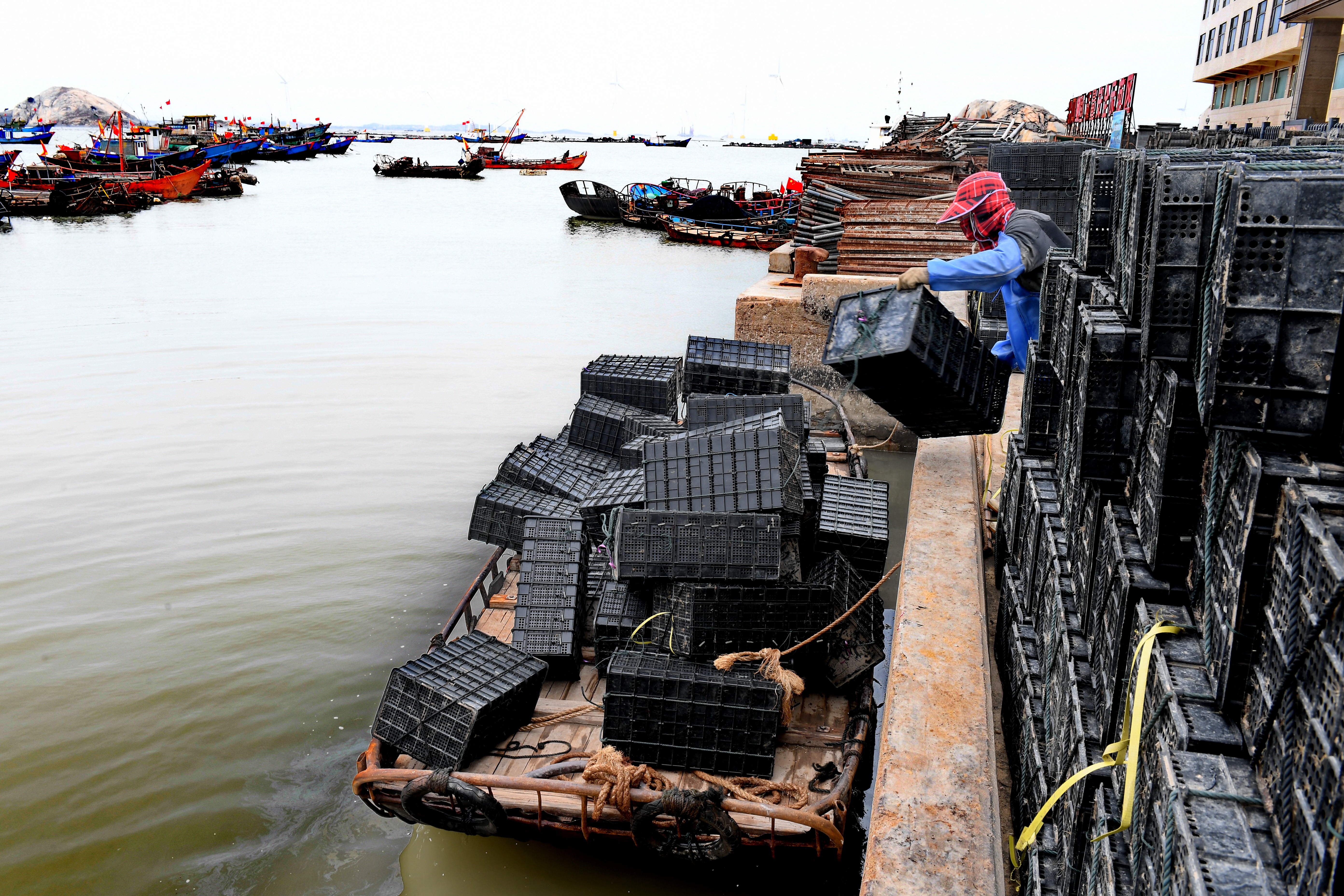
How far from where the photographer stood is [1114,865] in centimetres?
252

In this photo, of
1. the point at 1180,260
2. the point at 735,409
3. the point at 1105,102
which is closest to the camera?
the point at 1180,260

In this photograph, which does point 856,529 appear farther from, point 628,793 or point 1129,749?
point 1129,749

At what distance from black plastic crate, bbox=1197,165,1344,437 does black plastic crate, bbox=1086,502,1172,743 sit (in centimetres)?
70

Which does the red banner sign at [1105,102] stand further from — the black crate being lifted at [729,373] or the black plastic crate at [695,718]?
the black plastic crate at [695,718]

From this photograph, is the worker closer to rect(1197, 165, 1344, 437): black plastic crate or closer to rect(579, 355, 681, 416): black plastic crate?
rect(579, 355, 681, 416): black plastic crate

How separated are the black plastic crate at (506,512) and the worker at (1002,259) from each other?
3.58 m

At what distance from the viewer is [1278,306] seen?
224 cm

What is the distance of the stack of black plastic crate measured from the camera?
6.27 ft

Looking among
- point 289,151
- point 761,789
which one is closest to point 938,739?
point 761,789

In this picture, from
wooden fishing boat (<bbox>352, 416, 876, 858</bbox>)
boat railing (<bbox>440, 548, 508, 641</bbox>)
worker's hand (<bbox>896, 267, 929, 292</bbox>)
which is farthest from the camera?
boat railing (<bbox>440, 548, 508, 641</bbox>)

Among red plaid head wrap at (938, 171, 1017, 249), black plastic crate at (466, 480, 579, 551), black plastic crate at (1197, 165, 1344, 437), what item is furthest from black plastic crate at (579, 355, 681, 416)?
black plastic crate at (1197, 165, 1344, 437)

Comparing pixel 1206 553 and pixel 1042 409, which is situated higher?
pixel 1206 553

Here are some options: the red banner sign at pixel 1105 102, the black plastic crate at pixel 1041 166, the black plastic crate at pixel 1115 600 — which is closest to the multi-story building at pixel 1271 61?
the red banner sign at pixel 1105 102

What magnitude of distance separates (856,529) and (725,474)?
4.92ft
